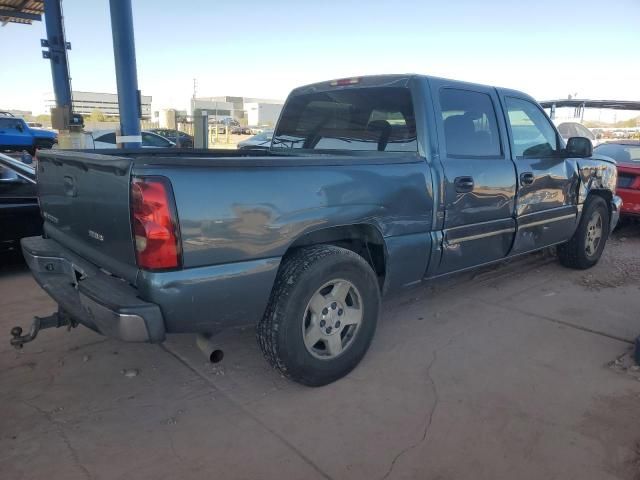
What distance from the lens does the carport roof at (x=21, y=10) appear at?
568 inches

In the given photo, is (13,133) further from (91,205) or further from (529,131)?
(529,131)

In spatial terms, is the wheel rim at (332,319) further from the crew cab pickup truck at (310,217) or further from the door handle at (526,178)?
the door handle at (526,178)

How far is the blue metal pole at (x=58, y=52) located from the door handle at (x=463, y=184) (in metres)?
9.39

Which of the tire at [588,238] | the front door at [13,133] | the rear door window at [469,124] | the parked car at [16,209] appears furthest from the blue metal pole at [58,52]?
the front door at [13,133]

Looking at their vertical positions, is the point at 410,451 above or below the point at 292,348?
below

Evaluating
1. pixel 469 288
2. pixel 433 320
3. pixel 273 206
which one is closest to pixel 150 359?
pixel 273 206

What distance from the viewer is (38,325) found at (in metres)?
2.96

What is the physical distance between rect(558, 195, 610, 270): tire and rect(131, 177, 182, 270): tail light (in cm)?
472

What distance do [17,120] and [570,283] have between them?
23.6 meters

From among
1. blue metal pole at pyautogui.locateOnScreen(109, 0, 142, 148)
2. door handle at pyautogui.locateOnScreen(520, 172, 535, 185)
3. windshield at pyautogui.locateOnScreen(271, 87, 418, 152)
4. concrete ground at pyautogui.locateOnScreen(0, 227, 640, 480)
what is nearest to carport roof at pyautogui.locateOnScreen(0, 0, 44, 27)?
blue metal pole at pyautogui.locateOnScreen(109, 0, 142, 148)

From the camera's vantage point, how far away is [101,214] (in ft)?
8.66

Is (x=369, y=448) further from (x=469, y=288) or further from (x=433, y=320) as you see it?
(x=469, y=288)

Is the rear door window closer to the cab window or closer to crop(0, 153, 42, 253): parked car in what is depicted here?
the cab window

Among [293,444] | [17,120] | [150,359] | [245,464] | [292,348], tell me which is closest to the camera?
[245,464]
